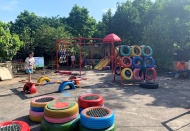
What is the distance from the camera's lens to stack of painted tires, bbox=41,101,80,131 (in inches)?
173

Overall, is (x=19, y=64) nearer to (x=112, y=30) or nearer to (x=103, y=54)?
(x=103, y=54)

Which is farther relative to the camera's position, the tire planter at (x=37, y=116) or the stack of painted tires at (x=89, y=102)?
the tire planter at (x=37, y=116)

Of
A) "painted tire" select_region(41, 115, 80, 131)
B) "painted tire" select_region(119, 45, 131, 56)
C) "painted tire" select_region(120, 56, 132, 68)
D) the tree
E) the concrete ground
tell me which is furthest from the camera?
the tree

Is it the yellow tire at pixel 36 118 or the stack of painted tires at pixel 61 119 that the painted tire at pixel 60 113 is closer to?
the stack of painted tires at pixel 61 119

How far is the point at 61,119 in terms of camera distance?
14.5ft

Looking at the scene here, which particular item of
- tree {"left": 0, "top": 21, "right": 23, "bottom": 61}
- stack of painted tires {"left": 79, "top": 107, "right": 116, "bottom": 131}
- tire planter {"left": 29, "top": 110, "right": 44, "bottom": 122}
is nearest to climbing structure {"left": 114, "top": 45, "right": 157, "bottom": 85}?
tire planter {"left": 29, "top": 110, "right": 44, "bottom": 122}

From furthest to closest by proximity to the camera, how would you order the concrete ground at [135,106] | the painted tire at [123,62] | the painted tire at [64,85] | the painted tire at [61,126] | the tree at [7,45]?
the tree at [7,45]
the painted tire at [123,62]
the painted tire at [64,85]
the concrete ground at [135,106]
the painted tire at [61,126]

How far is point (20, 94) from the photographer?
8.66m

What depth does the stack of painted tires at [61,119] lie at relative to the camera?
14.4 ft

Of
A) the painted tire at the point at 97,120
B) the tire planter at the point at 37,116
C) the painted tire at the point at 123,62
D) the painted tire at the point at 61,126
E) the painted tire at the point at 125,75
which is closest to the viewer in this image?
the painted tire at the point at 97,120

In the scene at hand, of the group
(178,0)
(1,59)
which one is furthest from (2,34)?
(178,0)

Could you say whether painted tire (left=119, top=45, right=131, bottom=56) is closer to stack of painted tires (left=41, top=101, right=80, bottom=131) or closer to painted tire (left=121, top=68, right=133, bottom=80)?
painted tire (left=121, top=68, right=133, bottom=80)

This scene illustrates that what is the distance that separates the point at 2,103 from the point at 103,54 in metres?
18.7

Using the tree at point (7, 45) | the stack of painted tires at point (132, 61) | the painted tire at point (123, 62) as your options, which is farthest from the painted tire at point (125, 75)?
the tree at point (7, 45)
